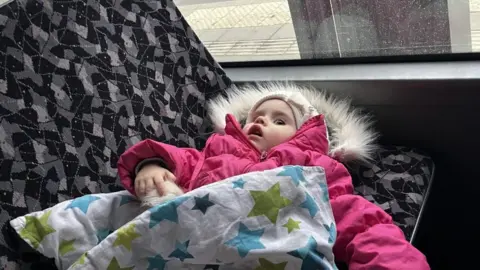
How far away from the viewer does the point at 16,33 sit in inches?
47.4

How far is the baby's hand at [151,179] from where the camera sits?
1.14 meters

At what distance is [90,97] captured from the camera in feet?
4.24

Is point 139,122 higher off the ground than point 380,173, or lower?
higher

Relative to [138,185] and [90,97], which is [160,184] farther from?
[90,97]

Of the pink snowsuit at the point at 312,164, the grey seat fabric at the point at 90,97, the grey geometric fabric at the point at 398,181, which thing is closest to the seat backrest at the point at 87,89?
the grey seat fabric at the point at 90,97

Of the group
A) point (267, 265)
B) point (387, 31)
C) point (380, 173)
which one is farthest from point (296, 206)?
point (387, 31)

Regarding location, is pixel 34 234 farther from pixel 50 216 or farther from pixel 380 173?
pixel 380 173

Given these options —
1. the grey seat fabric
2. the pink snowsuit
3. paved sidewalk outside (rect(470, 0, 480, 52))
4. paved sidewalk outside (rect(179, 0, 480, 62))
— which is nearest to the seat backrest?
the grey seat fabric

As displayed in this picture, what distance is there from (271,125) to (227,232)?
0.40m

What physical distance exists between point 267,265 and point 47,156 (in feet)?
1.60

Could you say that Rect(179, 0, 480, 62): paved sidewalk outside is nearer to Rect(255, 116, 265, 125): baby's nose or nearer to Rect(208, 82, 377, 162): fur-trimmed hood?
Rect(208, 82, 377, 162): fur-trimmed hood

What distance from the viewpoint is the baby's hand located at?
3.74 ft

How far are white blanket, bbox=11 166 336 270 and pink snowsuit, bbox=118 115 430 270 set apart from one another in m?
0.08

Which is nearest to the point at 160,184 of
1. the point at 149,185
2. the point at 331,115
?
the point at 149,185
